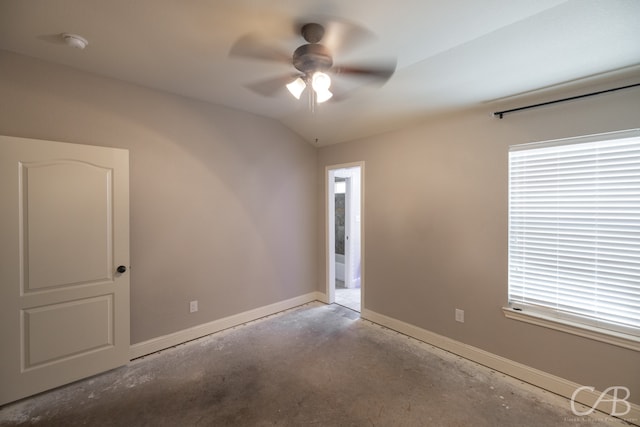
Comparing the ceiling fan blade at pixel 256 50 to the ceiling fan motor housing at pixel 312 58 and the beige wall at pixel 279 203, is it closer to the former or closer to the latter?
the ceiling fan motor housing at pixel 312 58

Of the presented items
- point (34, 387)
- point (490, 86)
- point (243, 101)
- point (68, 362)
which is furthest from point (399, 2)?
point (34, 387)

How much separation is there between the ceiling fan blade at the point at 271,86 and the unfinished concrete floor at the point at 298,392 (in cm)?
270

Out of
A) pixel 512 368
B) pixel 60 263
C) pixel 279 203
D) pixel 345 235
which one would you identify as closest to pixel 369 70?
pixel 279 203

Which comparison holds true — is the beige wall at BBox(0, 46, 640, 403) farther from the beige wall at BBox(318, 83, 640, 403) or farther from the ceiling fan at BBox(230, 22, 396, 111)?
the ceiling fan at BBox(230, 22, 396, 111)

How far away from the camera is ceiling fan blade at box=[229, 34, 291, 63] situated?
1.91m

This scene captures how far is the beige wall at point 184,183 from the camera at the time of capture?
2291 millimetres

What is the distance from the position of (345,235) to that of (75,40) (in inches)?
165

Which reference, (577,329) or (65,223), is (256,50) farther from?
(577,329)

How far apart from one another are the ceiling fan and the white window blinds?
4.79 ft

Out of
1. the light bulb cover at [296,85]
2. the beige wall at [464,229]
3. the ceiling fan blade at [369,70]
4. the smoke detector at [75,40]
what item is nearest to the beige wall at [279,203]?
the beige wall at [464,229]

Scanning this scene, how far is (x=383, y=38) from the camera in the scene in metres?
1.86

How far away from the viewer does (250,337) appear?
311 centimetres

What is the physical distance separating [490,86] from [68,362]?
14.0 ft

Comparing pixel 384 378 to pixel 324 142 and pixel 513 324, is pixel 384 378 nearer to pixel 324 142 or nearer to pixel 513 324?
pixel 513 324
